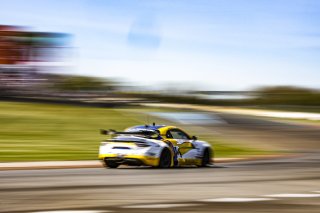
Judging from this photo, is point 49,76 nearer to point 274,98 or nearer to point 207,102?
point 207,102

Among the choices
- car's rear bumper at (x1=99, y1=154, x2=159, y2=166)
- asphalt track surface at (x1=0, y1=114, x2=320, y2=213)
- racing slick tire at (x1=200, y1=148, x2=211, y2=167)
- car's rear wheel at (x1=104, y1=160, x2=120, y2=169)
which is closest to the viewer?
asphalt track surface at (x1=0, y1=114, x2=320, y2=213)

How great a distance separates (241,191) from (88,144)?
22.3 metres

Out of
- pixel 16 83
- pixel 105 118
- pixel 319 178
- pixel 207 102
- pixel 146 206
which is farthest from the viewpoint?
pixel 207 102

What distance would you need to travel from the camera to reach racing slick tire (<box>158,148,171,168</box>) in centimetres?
2022

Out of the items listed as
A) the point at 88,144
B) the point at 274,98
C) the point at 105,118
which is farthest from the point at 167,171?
the point at 274,98

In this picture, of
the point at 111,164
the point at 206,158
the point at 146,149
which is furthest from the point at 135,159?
the point at 206,158

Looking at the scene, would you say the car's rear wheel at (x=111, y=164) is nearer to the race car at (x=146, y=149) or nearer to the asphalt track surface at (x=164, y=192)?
the race car at (x=146, y=149)

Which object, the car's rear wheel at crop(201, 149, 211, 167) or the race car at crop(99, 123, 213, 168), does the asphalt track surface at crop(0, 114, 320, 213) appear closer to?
the race car at crop(99, 123, 213, 168)

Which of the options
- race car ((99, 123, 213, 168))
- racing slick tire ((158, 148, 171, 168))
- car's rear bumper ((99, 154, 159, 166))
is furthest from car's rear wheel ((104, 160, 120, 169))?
racing slick tire ((158, 148, 171, 168))

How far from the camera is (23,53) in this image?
8444cm

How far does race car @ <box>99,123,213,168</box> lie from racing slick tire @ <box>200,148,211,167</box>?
34.8 inches

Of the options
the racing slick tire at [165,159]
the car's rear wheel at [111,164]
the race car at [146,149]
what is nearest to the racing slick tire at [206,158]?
the race car at [146,149]

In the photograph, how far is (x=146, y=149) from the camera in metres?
19.9

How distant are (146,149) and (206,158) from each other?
11.2 feet
